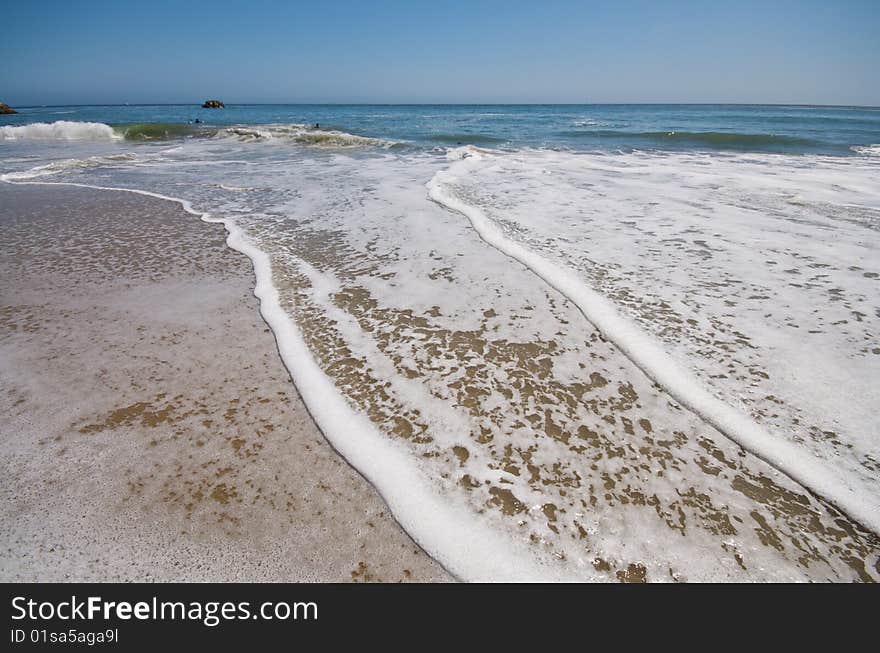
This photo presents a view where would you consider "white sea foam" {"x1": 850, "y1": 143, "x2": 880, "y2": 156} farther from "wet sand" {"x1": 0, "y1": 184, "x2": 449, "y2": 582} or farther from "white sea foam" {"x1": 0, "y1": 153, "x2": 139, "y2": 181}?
"white sea foam" {"x1": 0, "y1": 153, "x2": 139, "y2": 181}

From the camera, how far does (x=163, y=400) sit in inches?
99.5

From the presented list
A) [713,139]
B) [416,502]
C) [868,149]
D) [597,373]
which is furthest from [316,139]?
[868,149]

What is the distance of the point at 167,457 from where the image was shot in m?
2.14

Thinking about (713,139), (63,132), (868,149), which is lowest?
(868,149)

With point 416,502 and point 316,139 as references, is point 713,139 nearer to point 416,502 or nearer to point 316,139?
point 316,139

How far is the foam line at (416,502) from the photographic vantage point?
168cm

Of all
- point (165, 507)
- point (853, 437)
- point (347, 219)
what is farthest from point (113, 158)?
point (853, 437)

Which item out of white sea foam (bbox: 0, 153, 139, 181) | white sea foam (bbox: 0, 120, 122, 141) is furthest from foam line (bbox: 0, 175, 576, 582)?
white sea foam (bbox: 0, 120, 122, 141)

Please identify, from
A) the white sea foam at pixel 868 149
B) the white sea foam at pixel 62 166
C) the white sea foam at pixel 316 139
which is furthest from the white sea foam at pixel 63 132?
the white sea foam at pixel 868 149

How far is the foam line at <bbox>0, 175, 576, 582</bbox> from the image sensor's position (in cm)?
168

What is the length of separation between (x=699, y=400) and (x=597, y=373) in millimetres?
588

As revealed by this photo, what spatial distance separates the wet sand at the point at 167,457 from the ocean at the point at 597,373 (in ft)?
0.59

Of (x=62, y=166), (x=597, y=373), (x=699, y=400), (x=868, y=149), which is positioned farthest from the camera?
(x=868, y=149)
